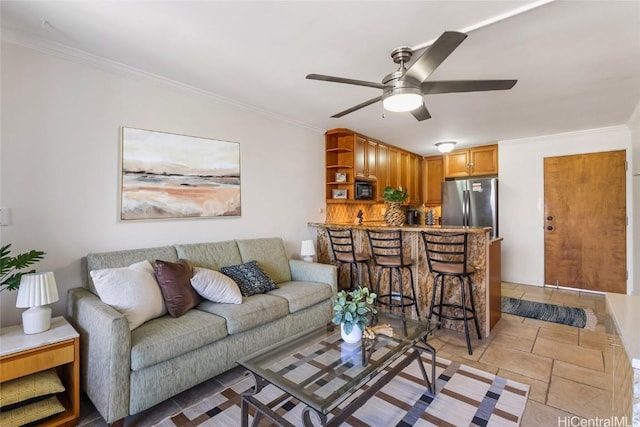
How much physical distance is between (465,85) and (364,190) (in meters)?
2.89

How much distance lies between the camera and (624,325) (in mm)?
1064

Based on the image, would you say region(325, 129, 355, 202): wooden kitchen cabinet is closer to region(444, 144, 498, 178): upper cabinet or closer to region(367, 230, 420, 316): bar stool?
region(367, 230, 420, 316): bar stool

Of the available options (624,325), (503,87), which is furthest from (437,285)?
(624,325)

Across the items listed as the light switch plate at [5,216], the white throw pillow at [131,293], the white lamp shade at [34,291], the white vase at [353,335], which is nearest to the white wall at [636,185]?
the white vase at [353,335]

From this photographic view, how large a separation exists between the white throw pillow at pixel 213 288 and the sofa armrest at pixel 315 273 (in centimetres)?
104

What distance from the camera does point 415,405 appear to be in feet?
6.59

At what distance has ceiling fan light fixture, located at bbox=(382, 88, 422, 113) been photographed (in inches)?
79.5

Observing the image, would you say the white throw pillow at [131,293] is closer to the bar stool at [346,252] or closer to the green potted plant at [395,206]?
the bar stool at [346,252]

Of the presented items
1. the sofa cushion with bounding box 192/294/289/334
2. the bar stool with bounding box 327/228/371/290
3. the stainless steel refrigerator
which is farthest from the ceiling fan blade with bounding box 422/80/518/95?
the stainless steel refrigerator

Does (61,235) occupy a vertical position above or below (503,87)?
below

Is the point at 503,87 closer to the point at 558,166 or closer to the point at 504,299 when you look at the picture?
the point at 504,299

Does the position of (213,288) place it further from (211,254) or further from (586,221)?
(586,221)

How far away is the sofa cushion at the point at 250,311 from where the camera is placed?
7.55 ft

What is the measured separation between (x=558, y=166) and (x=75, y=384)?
6.27 meters
